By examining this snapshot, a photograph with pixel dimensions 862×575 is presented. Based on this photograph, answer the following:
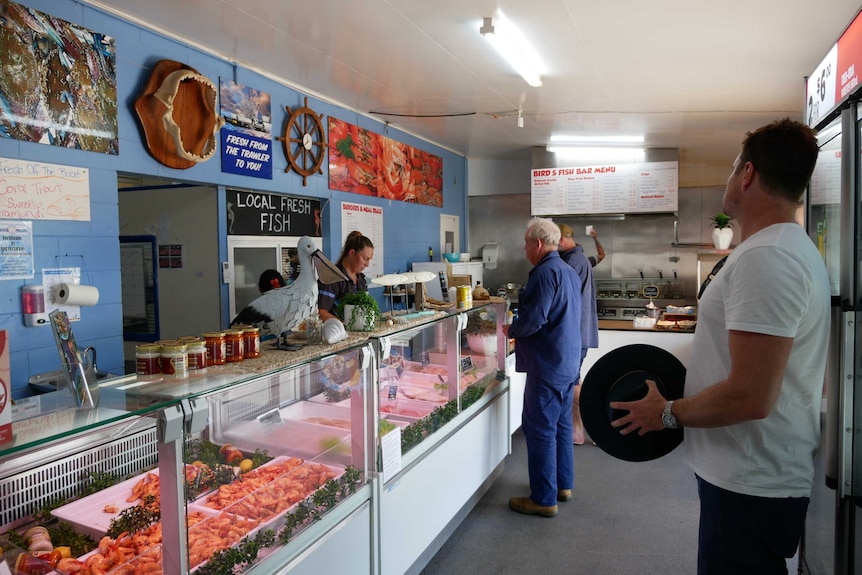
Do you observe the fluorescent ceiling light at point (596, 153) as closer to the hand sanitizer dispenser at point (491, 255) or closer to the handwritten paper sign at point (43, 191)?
the hand sanitizer dispenser at point (491, 255)

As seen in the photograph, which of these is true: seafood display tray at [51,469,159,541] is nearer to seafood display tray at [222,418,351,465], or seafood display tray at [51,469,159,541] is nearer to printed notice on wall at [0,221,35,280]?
seafood display tray at [222,418,351,465]

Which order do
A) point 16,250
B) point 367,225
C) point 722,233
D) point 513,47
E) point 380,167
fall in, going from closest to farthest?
point 16,250
point 513,47
point 367,225
point 380,167
point 722,233

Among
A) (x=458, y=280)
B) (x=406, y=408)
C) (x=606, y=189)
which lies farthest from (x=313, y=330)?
(x=606, y=189)

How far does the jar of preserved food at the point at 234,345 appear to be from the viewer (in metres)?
2.00

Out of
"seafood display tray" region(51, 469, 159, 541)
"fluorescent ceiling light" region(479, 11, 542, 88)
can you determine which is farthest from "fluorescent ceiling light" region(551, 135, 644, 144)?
"seafood display tray" region(51, 469, 159, 541)

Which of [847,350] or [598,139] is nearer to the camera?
[847,350]

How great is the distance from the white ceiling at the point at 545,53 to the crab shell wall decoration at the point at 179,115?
280 millimetres

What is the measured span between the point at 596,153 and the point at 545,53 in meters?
3.74

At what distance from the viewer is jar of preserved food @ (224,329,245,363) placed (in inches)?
78.6

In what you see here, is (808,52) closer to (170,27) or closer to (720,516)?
(720,516)

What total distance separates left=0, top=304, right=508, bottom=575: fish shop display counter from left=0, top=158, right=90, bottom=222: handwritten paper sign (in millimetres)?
1610

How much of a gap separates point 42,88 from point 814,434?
3.62 meters

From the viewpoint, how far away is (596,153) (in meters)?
7.64

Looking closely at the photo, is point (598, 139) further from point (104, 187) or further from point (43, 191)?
point (43, 191)
